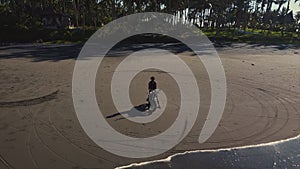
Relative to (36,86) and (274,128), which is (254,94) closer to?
(274,128)

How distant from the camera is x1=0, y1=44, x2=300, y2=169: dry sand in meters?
7.69

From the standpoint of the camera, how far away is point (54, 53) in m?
27.6

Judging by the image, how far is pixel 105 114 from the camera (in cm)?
1088

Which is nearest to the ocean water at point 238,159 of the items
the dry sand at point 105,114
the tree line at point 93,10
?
the dry sand at point 105,114

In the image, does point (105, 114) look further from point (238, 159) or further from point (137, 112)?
point (238, 159)

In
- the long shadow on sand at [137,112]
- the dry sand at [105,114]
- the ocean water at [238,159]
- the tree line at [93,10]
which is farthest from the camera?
the tree line at [93,10]

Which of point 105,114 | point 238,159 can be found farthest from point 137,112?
point 238,159

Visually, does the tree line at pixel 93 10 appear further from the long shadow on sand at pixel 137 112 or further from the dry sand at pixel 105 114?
the long shadow on sand at pixel 137 112

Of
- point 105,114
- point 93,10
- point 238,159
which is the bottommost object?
point 238,159

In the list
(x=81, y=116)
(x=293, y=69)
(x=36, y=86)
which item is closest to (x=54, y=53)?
(x=36, y=86)

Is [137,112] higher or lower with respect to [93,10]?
lower

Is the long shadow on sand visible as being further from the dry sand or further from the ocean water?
the ocean water

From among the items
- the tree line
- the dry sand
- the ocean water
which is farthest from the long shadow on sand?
the tree line

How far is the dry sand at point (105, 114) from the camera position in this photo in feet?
25.2
